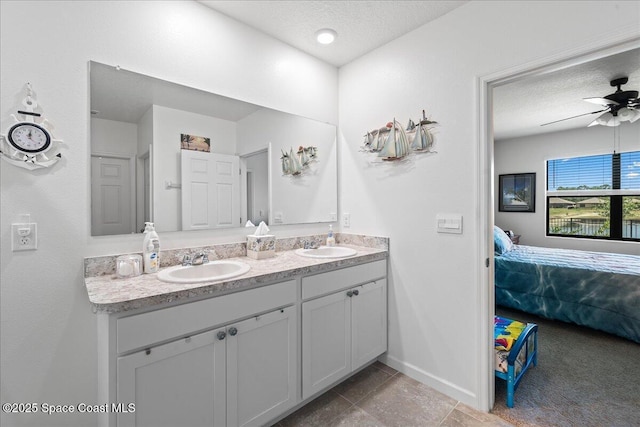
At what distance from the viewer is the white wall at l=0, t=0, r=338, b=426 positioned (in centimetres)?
126

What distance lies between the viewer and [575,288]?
9.46 ft

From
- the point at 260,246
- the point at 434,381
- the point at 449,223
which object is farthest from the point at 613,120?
the point at 260,246

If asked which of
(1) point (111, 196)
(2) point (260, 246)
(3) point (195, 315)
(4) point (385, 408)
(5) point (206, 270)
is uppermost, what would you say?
(1) point (111, 196)

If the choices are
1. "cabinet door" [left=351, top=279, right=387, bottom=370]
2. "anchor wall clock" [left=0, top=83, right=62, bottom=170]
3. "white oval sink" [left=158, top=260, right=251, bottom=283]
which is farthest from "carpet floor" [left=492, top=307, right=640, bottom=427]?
"anchor wall clock" [left=0, top=83, right=62, bottom=170]

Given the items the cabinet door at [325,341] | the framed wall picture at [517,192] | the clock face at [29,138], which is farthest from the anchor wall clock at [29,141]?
the framed wall picture at [517,192]

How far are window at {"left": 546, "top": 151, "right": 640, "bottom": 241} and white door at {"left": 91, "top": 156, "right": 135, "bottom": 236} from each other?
5896mm

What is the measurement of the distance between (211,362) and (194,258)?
0.62 m

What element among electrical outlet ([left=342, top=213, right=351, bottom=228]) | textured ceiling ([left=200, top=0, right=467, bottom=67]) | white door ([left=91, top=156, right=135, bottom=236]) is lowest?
electrical outlet ([left=342, top=213, right=351, bottom=228])

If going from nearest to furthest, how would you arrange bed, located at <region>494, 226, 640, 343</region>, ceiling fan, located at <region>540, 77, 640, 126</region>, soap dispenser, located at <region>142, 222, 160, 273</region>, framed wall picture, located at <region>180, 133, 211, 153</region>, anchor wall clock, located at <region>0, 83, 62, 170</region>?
anchor wall clock, located at <region>0, 83, 62, 170</region> < soap dispenser, located at <region>142, 222, 160, 273</region> < framed wall picture, located at <region>180, 133, 211, 153</region> < bed, located at <region>494, 226, 640, 343</region> < ceiling fan, located at <region>540, 77, 640, 126</region>

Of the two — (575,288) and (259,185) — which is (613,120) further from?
(259,185)

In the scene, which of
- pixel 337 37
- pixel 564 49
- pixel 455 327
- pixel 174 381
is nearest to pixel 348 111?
pixel 337 37

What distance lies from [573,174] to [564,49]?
433 cm

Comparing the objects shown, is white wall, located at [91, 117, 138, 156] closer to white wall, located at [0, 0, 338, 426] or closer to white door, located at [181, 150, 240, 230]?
white wall, located at [0, 0, 338, 426]

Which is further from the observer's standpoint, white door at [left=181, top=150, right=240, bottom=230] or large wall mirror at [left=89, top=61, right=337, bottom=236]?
white door at [left=181, top=150, right=240, bottom=230]
